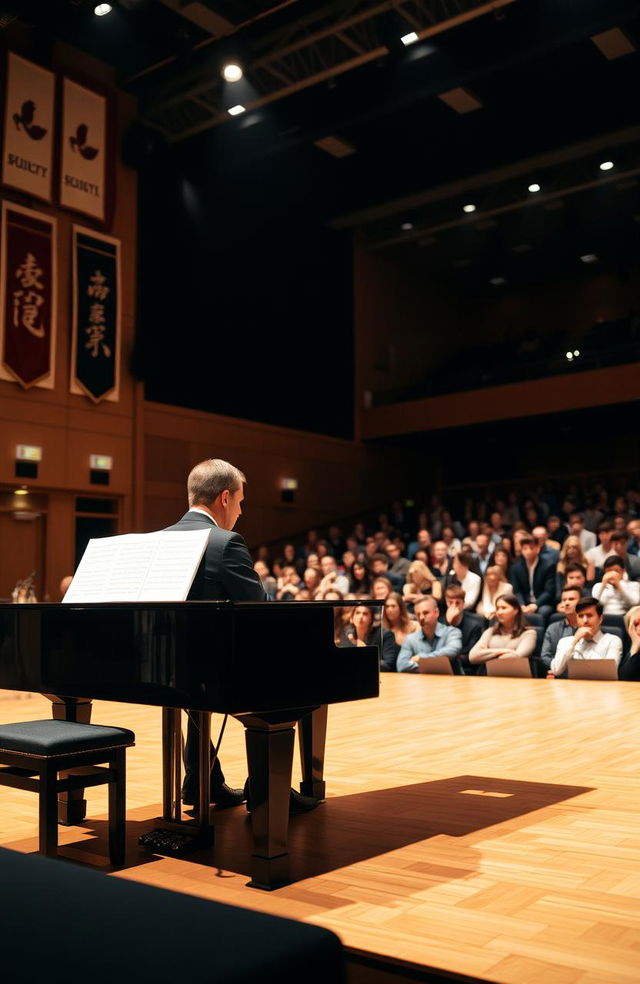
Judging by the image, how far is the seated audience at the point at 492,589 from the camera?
22.8 ft

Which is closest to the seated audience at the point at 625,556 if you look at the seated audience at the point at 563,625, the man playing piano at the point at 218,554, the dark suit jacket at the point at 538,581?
the dark suit jacket at the point at 538,581

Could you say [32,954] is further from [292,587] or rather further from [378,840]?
[292,587]

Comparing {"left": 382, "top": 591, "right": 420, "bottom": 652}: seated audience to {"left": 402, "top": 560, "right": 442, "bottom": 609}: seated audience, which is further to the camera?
{"left": 402, "top": 560, "right": 442, "bottom": 609}: seated audience

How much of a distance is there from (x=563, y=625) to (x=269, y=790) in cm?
437

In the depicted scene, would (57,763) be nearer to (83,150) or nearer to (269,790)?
(269,790)

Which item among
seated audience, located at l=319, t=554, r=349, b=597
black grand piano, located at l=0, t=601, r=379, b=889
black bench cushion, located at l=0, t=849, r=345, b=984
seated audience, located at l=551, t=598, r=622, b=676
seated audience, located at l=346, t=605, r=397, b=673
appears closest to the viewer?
black bench cushion, located at l=0, t=849, r=345, b=984

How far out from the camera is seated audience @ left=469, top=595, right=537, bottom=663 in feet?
20.3

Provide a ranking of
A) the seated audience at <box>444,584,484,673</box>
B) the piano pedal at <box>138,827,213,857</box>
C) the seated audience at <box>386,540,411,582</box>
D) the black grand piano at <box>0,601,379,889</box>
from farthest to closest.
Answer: the seated audience at <box>386,540,411,582</box>
the seated audience at <box>444,584,484,673</box>
the piano pedal at <box>138,827,213,857</box>
the black grand piano at <box>0,601,379,889</box>

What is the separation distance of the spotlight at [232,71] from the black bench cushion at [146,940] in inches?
334

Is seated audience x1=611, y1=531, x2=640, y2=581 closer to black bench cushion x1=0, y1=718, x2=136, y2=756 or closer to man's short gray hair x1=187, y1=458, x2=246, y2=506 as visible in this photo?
man's short gray hair x1=187, y1=458, x2=246, y2=506

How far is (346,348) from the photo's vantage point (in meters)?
13.4

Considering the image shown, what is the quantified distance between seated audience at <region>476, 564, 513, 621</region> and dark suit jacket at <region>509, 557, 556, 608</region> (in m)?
0.30

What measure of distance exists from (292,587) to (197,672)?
665 centimetres

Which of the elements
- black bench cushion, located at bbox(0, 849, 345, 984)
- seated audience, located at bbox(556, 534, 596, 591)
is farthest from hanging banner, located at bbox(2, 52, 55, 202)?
black bench cushion, located at bbox(0, 849, 345, 984)
